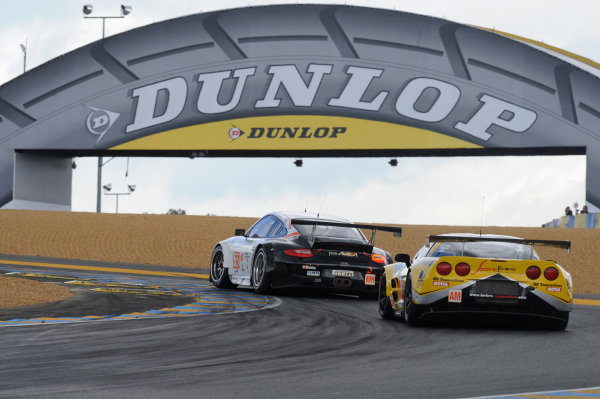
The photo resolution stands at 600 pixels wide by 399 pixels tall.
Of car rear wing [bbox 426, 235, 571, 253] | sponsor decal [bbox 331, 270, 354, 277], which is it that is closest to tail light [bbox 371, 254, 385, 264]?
sponsor decal [bbox 331, 270, 354, 277]

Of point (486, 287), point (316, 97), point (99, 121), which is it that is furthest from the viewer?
point (99, 121)

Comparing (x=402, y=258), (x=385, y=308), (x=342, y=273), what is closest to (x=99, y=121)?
(x=342, y=273)

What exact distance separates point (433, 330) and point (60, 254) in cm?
2216

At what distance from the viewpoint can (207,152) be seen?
4688 cm

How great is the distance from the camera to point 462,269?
11.1 m

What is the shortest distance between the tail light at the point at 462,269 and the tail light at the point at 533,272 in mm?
667

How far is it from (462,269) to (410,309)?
2.59 feet

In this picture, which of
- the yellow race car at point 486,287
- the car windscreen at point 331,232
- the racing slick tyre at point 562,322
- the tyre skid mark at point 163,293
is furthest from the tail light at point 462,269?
the car windscreen at point 331,232

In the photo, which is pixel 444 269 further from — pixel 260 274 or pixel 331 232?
pixel 260 274

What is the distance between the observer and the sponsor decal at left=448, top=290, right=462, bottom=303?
11.1 metres

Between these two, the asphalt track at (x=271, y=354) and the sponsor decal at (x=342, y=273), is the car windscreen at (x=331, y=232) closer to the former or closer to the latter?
the sponsor decal at (x=342, y=273)

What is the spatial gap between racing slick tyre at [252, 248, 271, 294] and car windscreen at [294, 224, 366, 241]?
28.7 inches

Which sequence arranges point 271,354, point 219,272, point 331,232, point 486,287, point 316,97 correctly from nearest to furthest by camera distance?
point 271,354, point 486,287, point 331,232, point 219,272, point 316,97

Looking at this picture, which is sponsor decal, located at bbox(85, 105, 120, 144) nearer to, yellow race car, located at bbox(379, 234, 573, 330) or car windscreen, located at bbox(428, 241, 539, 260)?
car windscreen, located at bbox(428, 241, 539, 260)
